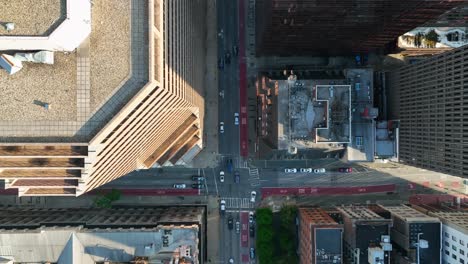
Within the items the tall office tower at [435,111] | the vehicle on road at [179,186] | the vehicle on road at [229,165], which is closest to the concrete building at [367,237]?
the tall office tower at [435,111]

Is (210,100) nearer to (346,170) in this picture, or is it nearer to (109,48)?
(346,170)

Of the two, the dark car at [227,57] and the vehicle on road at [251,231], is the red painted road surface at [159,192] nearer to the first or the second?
the vehicle on road at [251,231]

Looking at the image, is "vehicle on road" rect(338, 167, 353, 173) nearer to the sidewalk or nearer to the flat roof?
the sidewalk

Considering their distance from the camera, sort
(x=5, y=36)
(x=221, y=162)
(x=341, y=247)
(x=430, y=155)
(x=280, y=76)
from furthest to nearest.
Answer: (x=221, y=162)
(x=280, y=76)
(x=341, y=247)
(x=430, y=155)
(x=5, y=36)

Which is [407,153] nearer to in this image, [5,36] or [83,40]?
[83,40]

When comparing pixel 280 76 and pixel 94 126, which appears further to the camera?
pixel 280 76

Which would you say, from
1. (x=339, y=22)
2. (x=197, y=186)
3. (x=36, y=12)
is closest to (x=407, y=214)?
(x=339, y=22)

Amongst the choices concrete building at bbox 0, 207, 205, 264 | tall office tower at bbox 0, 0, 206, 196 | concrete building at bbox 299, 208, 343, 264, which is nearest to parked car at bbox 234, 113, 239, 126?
concrete building at bbox 0, 207, 205, 264

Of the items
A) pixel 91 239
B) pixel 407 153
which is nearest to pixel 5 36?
pixel 91 239
